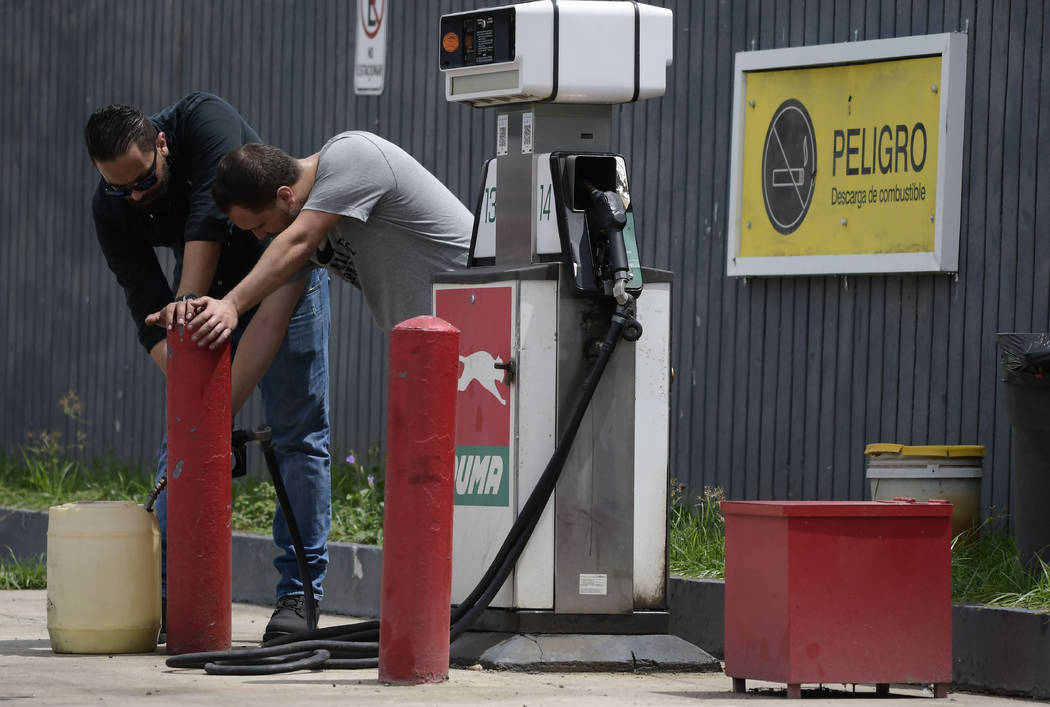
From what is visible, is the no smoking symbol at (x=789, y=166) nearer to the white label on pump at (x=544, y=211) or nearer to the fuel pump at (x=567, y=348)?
the fuel pump at (x=567, y=348)

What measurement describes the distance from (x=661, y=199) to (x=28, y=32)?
564 centimetres

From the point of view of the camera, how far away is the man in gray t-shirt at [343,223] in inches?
239

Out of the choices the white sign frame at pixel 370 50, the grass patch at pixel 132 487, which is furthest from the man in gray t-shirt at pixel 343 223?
the white sign frame at pixel 370 50

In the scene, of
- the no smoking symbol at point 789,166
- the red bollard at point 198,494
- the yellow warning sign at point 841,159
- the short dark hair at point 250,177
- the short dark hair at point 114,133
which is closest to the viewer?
the red bollard at point 198,494

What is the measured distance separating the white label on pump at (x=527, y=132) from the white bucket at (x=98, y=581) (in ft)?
5.91

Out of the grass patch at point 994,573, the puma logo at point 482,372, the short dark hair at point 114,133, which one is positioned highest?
the short dark hair at point 114,133

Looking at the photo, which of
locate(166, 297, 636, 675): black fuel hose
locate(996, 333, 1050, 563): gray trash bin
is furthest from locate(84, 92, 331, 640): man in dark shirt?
locate(996, 333, 1050, 563): gray trash bin

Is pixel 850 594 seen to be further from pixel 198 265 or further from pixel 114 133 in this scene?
pixel 114 133

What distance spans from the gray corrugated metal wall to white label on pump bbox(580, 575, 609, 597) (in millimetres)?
1800

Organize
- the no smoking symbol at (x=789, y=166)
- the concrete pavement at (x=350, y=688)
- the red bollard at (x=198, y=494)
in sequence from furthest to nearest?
the no smoking symbol at (x=789, y=166), the red bollard at (x=198, y=494), the concrete pavement at (x=350, y=688)

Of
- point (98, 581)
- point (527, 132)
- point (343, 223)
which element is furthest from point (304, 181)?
point (98, 581)

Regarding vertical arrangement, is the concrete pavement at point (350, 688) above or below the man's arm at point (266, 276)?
below

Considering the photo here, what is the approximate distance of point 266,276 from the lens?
6.06 m

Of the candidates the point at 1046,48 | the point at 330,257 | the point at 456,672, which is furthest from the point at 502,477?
the point at 1046,48
